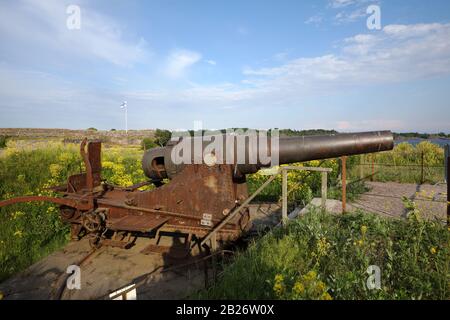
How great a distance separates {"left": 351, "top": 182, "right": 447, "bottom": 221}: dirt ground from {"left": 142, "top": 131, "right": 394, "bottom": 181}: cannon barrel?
1739 mm

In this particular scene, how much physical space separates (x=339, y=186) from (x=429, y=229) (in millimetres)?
5713

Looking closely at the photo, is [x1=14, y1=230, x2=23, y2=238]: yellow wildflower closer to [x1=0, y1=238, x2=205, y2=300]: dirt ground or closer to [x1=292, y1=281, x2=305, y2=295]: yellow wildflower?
[x1=0, y1=238, x2=205, y2=300]: dirt ground

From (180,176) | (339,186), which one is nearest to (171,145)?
(180,176)

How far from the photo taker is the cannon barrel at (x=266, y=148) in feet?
14.8

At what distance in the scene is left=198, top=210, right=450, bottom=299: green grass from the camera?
2576 millimetres

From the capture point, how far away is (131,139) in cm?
2639

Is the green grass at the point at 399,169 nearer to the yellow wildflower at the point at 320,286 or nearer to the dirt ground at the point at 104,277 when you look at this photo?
the dirt ground at the point at 104,277

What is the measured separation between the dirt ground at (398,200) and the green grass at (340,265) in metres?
2.00

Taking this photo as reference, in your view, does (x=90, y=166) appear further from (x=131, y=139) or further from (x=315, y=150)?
(x=131, y=139)
